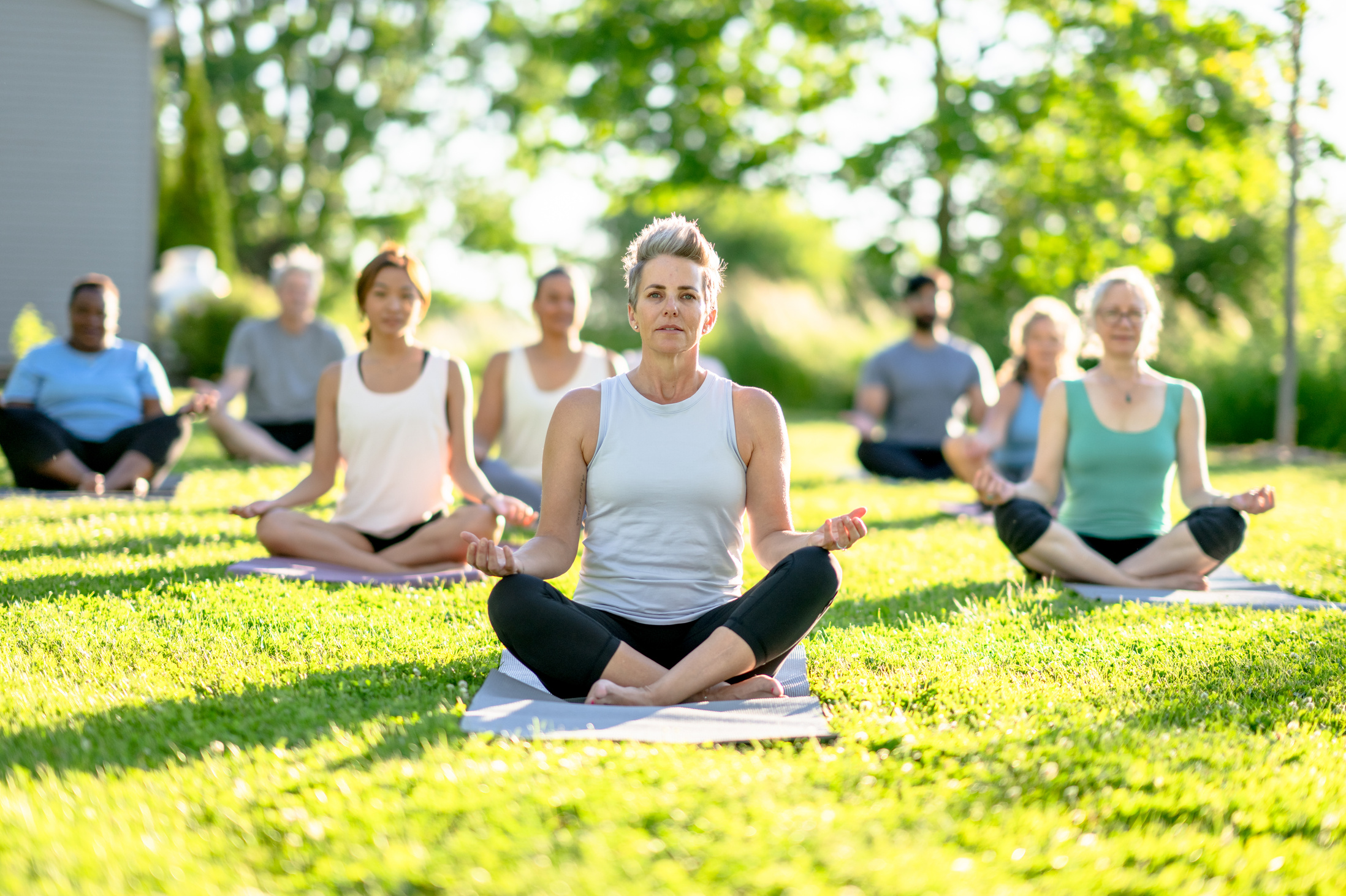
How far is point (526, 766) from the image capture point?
9.43ft

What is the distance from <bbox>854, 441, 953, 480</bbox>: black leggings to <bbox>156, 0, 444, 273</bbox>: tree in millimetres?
25003

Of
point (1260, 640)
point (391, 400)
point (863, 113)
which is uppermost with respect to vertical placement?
point (863, 113)

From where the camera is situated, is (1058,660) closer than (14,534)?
Yes

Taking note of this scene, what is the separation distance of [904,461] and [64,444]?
6339 millimetres

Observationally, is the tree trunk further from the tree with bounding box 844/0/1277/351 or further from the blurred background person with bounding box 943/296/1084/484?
the blurred background person with bounding box 943/296/1084/484


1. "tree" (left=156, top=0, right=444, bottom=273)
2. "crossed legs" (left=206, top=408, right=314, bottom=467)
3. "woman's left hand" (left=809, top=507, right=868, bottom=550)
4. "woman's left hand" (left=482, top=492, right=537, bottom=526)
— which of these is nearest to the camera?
"woman's left hand" (left=809, top=507, right=868, bottom=550)

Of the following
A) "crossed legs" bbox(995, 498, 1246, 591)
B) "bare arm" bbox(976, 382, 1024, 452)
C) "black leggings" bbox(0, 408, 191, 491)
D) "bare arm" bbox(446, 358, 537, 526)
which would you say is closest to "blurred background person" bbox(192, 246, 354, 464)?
"black leggings" bbox(0, 408, 191, 491)

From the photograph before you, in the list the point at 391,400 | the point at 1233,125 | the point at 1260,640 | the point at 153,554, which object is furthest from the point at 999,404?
the point at 1233,125

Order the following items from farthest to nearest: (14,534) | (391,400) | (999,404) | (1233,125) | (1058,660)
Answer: (1233,125) < (999,404) < (14,534) < (391,400) < (1058,660)

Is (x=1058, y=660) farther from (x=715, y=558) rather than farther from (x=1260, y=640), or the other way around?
(x=715, y=558)

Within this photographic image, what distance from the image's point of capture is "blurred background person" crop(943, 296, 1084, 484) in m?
8.01

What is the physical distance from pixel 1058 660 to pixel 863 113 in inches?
496

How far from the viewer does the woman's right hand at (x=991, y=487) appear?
5.30 m

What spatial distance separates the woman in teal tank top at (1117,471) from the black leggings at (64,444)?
526cm
